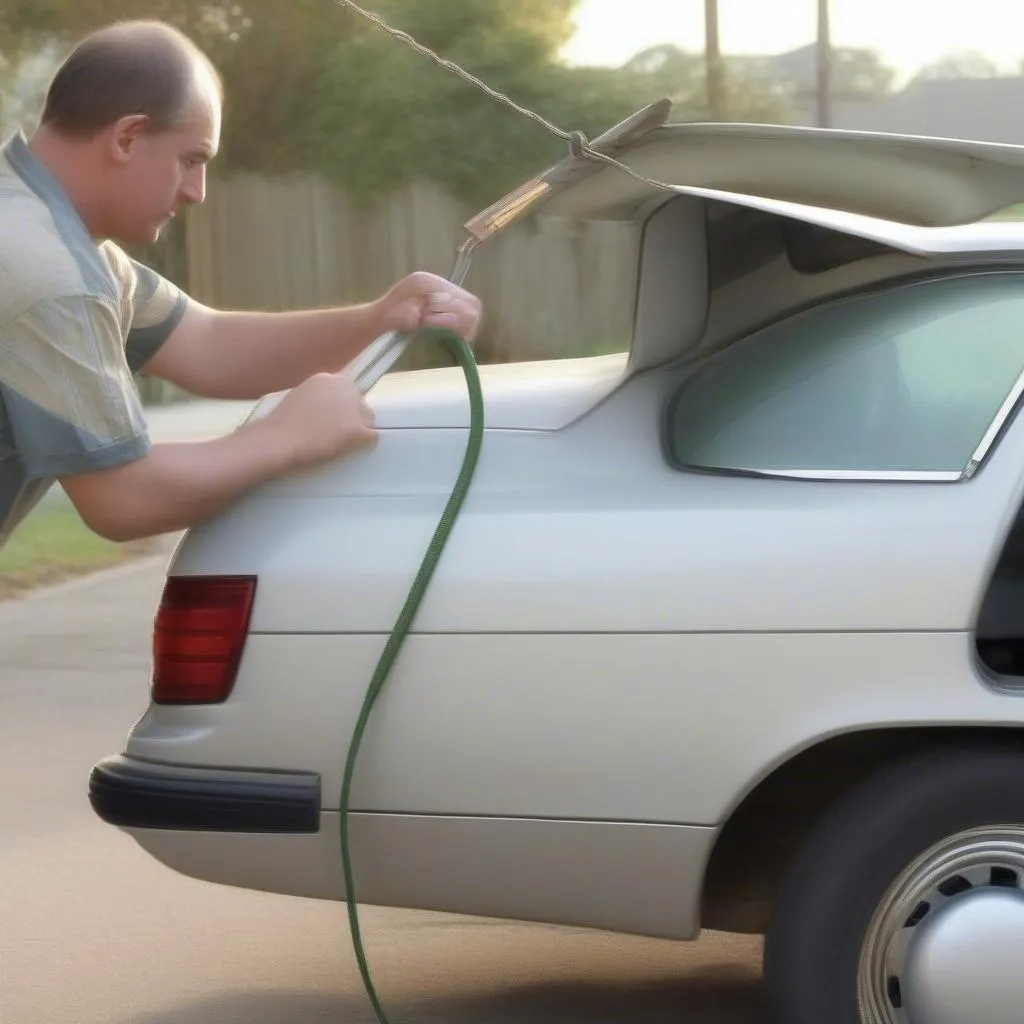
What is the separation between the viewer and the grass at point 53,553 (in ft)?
32.1

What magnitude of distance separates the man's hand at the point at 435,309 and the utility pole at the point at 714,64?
2076 centimetres

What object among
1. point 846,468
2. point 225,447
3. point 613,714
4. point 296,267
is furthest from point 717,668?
point 296,267

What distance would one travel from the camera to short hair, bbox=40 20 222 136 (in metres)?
3.34

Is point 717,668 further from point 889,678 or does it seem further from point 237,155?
point 237,155

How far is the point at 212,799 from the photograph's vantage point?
3332mm

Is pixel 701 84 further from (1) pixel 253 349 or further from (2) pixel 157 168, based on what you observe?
(2) pixel 157 168

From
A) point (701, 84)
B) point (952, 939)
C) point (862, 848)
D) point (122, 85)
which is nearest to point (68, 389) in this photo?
point (122, 85)

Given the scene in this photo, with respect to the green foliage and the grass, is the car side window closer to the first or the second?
the grass

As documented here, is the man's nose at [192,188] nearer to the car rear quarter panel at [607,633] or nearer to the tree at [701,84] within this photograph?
the car rear quarter panel at [607,633]

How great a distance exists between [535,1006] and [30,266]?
71.7 inches

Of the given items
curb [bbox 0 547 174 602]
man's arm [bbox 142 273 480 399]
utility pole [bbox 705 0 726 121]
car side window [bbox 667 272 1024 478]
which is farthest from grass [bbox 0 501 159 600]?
utility pole [bbox 705 0 726 121]

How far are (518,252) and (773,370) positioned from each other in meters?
21.7

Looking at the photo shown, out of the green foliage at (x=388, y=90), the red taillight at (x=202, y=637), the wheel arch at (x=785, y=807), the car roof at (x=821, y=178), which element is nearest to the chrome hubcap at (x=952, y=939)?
the wheel arch at (x=785, y=807)

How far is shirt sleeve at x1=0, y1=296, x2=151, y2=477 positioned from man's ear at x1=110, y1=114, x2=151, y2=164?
11.2 inches
